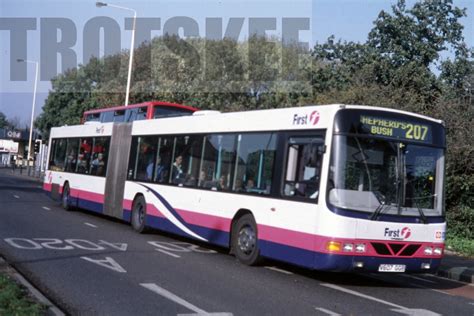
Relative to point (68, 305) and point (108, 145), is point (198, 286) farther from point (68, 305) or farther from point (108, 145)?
point (108, 145)

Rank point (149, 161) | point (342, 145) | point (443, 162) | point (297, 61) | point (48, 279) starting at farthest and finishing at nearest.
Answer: point (297, 61) < point (149, 161) < point (443, 162) < point (342, 145) < point (48, 279)

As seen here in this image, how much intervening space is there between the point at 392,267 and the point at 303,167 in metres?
2.14

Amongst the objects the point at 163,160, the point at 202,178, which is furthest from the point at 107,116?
the point at 202,178

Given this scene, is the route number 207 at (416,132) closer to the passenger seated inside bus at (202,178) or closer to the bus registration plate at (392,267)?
the bus registration plate at (392,267)

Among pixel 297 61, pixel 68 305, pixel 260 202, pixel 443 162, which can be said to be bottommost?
pixel 68 305

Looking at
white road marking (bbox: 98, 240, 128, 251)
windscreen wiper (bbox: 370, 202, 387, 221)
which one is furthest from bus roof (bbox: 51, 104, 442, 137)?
white road marking (bbox: 98, 240, 128, 251)

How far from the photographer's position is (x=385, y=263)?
410 inches

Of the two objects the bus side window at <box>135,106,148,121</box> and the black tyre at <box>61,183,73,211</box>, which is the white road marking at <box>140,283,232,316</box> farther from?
the black tyre at <box>61,183,73,211</box>

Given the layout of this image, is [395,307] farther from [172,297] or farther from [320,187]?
[172,297]

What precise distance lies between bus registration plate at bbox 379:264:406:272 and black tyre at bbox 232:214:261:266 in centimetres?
248

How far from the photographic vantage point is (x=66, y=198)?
75.2ft

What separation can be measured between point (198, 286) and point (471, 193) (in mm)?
12208

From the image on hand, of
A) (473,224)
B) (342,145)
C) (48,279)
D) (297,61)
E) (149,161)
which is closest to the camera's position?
(48,279)

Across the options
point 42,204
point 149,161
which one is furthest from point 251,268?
point 42,204
